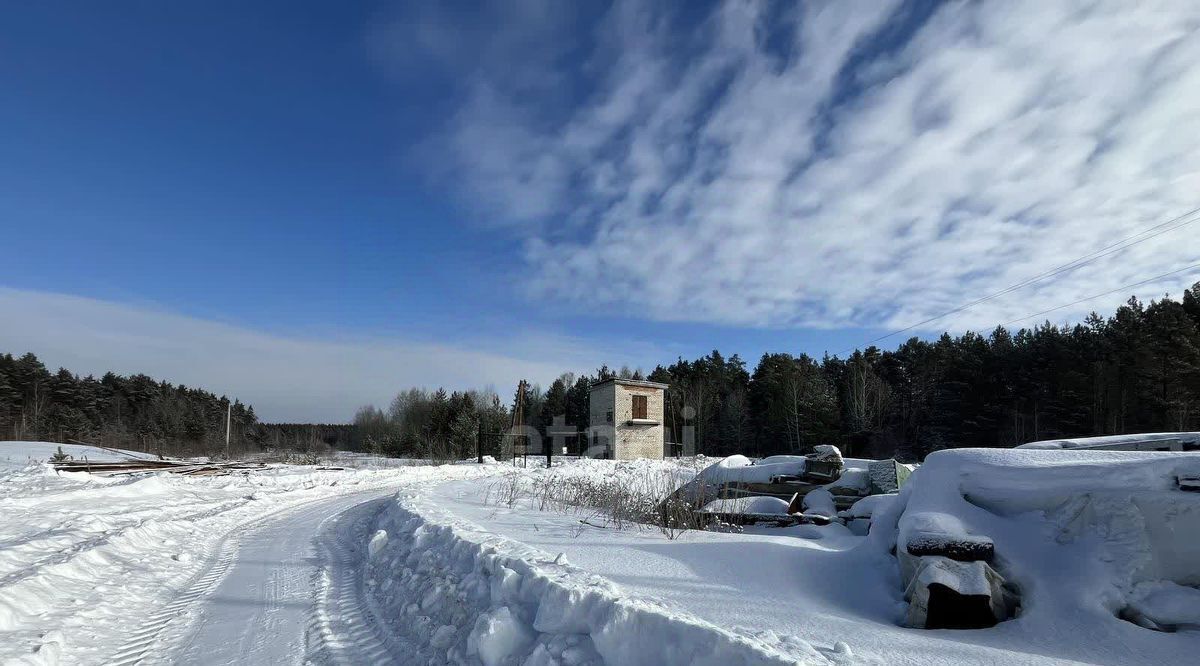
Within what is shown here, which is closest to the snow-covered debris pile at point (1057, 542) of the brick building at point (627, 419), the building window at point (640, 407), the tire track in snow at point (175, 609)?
the tire track in snow at point (175, 609)

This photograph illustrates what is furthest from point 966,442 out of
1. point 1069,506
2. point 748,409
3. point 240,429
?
point 240,429

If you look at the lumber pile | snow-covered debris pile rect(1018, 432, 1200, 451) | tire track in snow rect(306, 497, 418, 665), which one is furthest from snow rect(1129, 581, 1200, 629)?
the lumber pile

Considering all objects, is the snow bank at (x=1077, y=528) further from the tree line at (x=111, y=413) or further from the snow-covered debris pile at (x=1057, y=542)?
the tree line at (x=111, y=413)

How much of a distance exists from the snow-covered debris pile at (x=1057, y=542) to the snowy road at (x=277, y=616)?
13.7ft

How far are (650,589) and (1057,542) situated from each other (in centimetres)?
323

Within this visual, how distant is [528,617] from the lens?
383 cm

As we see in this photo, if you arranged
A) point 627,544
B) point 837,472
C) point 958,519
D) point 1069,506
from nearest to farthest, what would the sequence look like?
1. point 1069,506
2. point 958,519
3. point 627,544
4. point 837,472

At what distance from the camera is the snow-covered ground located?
10.8ft

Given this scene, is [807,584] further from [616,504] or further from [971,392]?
[971,392]

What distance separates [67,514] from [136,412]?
209 feet

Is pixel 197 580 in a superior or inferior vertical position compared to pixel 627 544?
inferior

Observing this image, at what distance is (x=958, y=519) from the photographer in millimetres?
4766

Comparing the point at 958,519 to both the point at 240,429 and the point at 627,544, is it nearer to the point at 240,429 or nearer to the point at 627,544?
the point at 627,544

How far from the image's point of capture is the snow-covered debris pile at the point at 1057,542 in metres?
3.79
